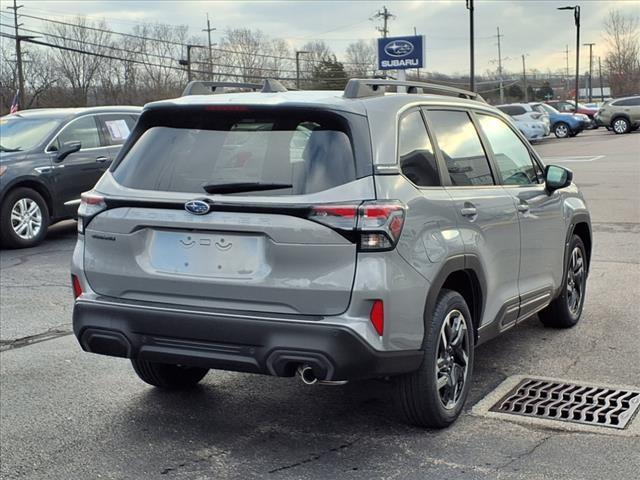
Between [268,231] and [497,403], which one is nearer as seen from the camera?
[268,231]

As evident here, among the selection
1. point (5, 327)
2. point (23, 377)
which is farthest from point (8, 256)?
point (23, 377)

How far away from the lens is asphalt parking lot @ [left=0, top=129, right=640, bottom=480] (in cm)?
380

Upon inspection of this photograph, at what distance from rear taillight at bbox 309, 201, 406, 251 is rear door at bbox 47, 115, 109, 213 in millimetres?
8226

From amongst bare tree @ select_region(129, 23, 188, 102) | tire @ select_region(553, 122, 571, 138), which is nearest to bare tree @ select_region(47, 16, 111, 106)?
bare tree @ select_region(129, 23, 188, 102)

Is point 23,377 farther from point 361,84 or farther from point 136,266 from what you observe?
point 361,84

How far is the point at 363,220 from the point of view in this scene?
359 centimetres

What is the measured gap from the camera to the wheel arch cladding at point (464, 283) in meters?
3.96

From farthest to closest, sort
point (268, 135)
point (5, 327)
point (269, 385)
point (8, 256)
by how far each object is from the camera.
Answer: point (8, 256)
point (5, 327)
point (269, 385)
point (268, 135)

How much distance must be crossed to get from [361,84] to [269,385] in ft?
6.64

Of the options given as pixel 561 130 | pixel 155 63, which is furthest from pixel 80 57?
pixel 561 130

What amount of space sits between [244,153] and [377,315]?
1029 mm

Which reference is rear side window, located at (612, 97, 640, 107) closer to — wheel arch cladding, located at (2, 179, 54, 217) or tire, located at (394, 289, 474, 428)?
wheel arch cladding, located at (2, 179, 54, 217)

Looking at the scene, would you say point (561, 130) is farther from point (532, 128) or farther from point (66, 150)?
point (66, 150)

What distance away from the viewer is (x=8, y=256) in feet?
33.4
